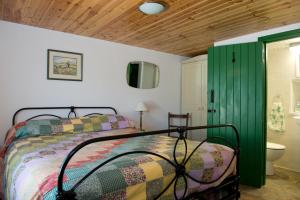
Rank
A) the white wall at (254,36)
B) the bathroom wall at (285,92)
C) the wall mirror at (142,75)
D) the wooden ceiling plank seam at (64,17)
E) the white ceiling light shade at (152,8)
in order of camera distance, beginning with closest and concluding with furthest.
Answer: the white ceiling light shade at (152,8), the wooden ceiling plank seam at (64,17), the white wall at (254,36), the bathroom wall at (285,92), the wall mirror at (142,75)

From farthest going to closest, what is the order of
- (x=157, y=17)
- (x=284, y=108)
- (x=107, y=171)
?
(x=284, y=108) < (x=157, y=17) < (x=107, y=171)

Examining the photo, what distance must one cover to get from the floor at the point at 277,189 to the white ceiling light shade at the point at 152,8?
2.39m

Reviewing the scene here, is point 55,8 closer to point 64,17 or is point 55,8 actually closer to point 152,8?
point 64,17

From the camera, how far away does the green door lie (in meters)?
2.88

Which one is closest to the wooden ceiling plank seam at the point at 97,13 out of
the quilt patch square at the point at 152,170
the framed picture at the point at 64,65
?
the framed picture at the point at 64,65

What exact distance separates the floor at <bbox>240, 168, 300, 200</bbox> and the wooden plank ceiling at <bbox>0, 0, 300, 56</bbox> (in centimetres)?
217

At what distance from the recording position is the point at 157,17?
8.37 ft

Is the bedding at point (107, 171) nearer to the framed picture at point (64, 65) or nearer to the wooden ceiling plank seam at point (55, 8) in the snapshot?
the framed picture at point (64, 65)

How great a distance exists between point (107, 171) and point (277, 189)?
2620 mm

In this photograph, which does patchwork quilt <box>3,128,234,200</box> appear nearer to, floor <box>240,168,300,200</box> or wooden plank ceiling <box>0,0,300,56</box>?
floor <box>240,168,300,200</box>

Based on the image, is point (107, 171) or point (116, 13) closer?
point (107, 171)

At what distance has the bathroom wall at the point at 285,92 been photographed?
362cm

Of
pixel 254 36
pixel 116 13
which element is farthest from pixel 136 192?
pixel 254 36

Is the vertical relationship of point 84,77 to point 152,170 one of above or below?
above
